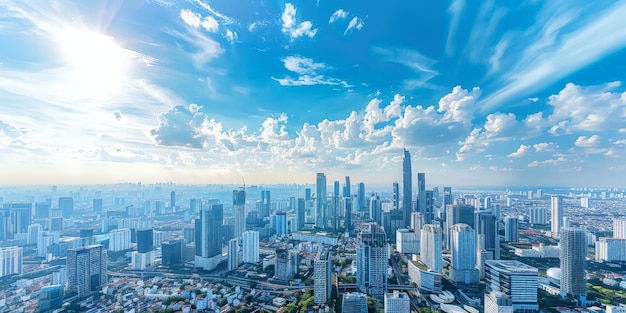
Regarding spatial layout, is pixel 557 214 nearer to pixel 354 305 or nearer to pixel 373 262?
pixel 373 262

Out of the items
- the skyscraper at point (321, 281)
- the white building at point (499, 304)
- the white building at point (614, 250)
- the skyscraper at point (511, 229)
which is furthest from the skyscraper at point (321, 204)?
the white building at point (614, 250)

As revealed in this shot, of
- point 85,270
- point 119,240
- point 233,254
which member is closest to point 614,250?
point 233,254

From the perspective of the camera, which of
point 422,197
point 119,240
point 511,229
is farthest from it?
point 422,197

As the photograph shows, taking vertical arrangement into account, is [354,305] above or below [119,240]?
above

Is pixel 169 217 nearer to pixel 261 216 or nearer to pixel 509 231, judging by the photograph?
pixel 261 216

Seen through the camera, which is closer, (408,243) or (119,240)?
(408,243)

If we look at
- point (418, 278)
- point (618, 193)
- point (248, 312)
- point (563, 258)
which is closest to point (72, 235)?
point (248, 312)
